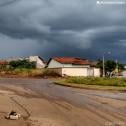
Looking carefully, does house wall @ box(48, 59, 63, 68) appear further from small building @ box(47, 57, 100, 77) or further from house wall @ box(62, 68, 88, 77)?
house wall @ box(62, 68, 88, 77)

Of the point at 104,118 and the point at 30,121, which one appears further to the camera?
the point at 104,118

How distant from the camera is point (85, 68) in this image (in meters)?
90.8

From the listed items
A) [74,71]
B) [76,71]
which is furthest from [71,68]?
[76,71]

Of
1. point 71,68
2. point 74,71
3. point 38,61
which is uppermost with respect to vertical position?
point 38,61

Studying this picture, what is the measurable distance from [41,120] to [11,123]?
1.59 metres

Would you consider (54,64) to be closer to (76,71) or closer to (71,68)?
(71,68)

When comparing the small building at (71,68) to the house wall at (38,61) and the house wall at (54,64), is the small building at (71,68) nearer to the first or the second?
the house wall at (54,64)

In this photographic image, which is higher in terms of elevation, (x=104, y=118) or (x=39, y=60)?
(x=39, y=60)

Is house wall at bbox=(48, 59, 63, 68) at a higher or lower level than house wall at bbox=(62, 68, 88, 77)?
higher

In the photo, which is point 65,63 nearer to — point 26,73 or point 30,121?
point 26,73

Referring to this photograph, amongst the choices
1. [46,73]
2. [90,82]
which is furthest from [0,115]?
[46,73]

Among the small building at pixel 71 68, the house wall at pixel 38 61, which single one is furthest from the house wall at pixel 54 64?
the house wall at pixel 38 61

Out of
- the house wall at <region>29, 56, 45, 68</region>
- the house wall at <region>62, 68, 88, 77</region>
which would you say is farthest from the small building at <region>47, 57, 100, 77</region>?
the house wall at <region>29, 56, 45, 68</region>

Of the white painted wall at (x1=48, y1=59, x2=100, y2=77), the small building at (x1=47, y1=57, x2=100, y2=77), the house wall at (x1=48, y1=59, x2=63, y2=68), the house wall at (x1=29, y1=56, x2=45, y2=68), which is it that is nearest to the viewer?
the white painted wall at (x1=48, y1=59, x2=100, y2=77)
